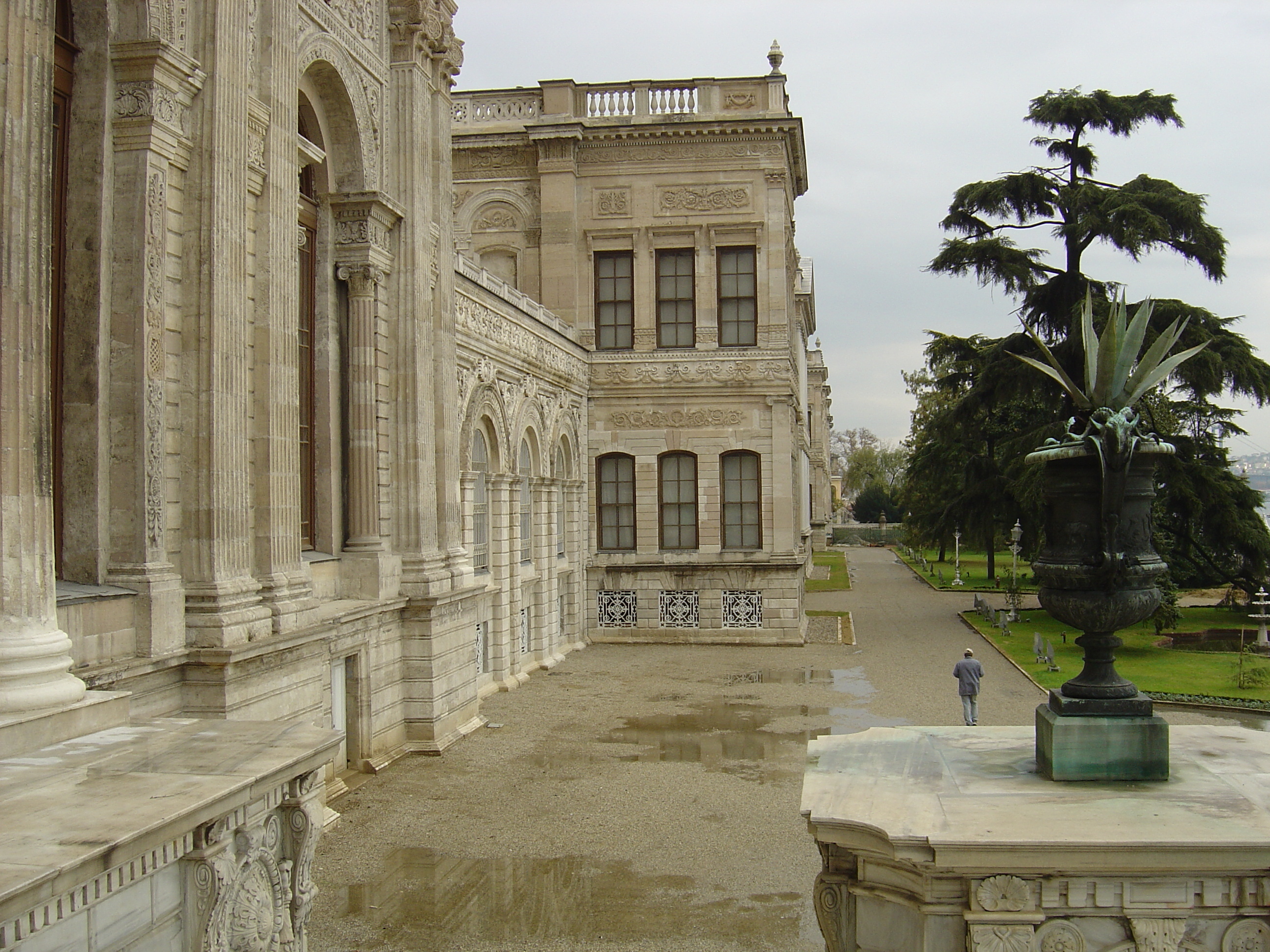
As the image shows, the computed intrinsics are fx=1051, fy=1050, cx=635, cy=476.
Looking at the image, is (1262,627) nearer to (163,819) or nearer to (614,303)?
(614,303)

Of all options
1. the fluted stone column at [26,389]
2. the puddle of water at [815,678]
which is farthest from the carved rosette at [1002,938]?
the puddle of water at [815,678]

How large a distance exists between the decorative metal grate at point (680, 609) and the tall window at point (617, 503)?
1659 millimetres

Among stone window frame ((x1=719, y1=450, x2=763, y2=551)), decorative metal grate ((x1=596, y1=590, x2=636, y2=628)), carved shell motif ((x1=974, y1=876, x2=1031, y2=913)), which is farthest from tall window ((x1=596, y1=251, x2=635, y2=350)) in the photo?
carved shell motif ((x1=974, y1=876, x2=1031, y2=913))

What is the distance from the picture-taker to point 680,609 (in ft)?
86.9

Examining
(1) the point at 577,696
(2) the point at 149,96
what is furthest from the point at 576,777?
(2) the point at 149,96

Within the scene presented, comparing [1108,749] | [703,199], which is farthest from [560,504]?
[1108,749]

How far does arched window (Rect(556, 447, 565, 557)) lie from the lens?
964 inches

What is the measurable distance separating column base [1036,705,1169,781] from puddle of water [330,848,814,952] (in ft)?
8.20

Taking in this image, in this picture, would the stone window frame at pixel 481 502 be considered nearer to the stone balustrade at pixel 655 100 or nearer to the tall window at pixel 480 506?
the tall window at pixel 480 506

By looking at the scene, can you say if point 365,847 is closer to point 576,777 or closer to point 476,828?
point 476,828

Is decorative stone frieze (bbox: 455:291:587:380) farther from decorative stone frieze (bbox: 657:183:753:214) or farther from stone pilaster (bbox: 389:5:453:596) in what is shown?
decorative stone frieze (bbox: 657:183:753:214)

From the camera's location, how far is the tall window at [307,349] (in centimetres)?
1291

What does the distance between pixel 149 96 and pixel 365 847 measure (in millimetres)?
7045

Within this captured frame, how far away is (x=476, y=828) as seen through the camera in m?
10.8
